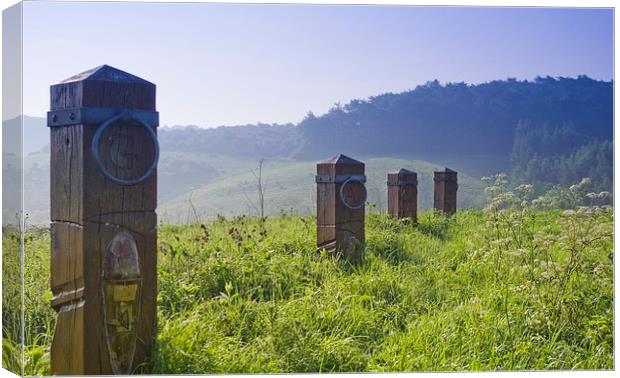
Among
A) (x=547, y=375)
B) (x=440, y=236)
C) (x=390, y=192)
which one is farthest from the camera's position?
(x=390, y=192)

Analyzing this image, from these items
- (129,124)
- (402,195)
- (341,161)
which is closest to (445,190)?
(402,195)

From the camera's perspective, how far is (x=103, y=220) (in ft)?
10.1

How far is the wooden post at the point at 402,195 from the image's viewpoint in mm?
8422

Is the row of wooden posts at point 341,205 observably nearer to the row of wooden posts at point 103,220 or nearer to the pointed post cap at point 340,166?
the pointed post cap at point 340,166

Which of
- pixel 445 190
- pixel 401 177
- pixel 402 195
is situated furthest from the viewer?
pixel 445 190

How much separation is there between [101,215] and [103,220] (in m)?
0.02

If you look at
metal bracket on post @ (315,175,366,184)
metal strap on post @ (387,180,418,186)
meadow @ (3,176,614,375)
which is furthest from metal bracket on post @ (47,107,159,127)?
metal strap on post @ (387,180,418,186)

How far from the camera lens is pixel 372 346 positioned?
13.4 ft

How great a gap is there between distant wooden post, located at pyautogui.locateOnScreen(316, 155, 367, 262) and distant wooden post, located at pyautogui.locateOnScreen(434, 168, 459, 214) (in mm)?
3821

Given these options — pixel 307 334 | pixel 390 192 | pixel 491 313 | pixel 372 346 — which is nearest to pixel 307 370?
pixel 307 334

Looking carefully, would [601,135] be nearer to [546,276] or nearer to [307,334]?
[546,276]

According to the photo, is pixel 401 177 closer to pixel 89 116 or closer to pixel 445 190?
pixel 445 190

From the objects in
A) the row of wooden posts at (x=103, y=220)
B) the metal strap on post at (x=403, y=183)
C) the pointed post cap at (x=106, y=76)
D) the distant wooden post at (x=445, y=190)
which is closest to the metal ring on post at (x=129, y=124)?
the row of wooden posts at (x=103, y=220)

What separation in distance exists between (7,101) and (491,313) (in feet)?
9.53
